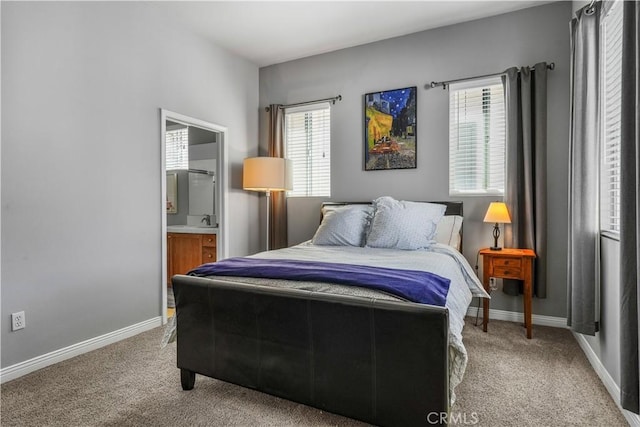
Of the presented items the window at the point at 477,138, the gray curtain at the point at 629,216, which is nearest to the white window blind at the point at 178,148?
the window at the point at 477,138

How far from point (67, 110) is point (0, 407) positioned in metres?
1.91

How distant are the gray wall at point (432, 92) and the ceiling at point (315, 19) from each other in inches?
5.5

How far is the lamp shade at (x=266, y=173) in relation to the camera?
12.8ft

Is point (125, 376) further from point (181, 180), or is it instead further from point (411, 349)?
point (181, 180)

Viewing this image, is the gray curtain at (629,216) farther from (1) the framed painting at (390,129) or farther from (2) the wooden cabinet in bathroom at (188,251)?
(2) the wooden cabinet in bathroom at (188,251)

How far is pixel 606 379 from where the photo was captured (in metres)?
2.09

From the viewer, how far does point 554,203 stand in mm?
3160

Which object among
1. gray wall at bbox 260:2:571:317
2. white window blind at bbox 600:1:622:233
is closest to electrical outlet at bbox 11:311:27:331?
gray wall at bbox 260:2:571:317

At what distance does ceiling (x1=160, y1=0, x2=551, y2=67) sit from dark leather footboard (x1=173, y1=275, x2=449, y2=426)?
8.37 ft

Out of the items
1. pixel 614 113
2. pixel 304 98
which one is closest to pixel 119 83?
pixel 304 98

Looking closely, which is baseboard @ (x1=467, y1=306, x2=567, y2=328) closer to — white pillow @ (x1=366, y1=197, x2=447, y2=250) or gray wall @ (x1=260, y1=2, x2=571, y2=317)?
gray wall @ (x1=260, y1=2, x2=571, y2=317)

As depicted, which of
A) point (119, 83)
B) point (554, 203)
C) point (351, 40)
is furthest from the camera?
point (351, 40)

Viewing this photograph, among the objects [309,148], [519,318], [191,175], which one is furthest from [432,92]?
[191,175]

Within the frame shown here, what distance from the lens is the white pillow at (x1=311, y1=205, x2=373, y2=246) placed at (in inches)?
124
